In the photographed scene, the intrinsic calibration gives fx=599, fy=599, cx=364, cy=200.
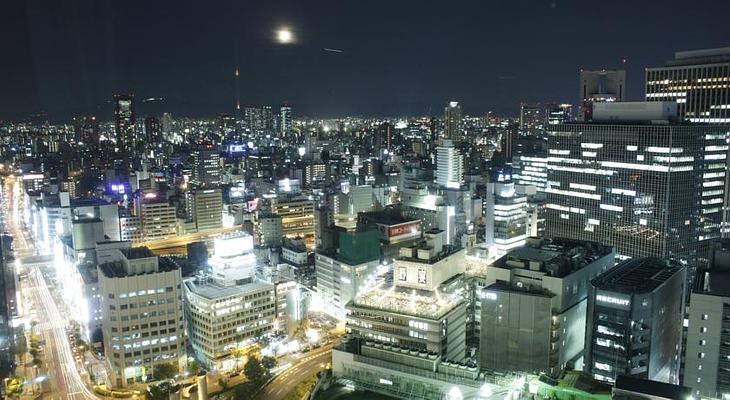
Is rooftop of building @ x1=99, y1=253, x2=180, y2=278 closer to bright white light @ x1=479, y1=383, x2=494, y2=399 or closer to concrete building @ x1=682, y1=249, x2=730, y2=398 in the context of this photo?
bright white light @ x1=479, y1=383, x2=494, y2=399

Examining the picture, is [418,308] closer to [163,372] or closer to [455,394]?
[455,394]

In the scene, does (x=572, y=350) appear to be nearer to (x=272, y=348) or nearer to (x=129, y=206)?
(x=272, y=348)

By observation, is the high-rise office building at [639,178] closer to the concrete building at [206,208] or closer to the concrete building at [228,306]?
the concrete building at [228,306]

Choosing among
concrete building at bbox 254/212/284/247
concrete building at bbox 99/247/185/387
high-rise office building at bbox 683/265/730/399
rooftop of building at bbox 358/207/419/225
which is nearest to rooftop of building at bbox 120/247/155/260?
concrete building at bbox 99/247/185/387

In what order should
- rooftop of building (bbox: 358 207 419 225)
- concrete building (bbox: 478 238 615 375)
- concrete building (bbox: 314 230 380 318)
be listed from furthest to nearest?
rooftop of building (bbox: 358 207 419 225) < concrete building (bbox: 314 230 380 318) < concrete building (bbox: 478 238 615 375)

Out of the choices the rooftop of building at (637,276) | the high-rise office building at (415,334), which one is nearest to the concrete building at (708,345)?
the rooftop of building at (637,276)

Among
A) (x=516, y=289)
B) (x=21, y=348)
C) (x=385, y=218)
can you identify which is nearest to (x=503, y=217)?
(x=385, y=218)
